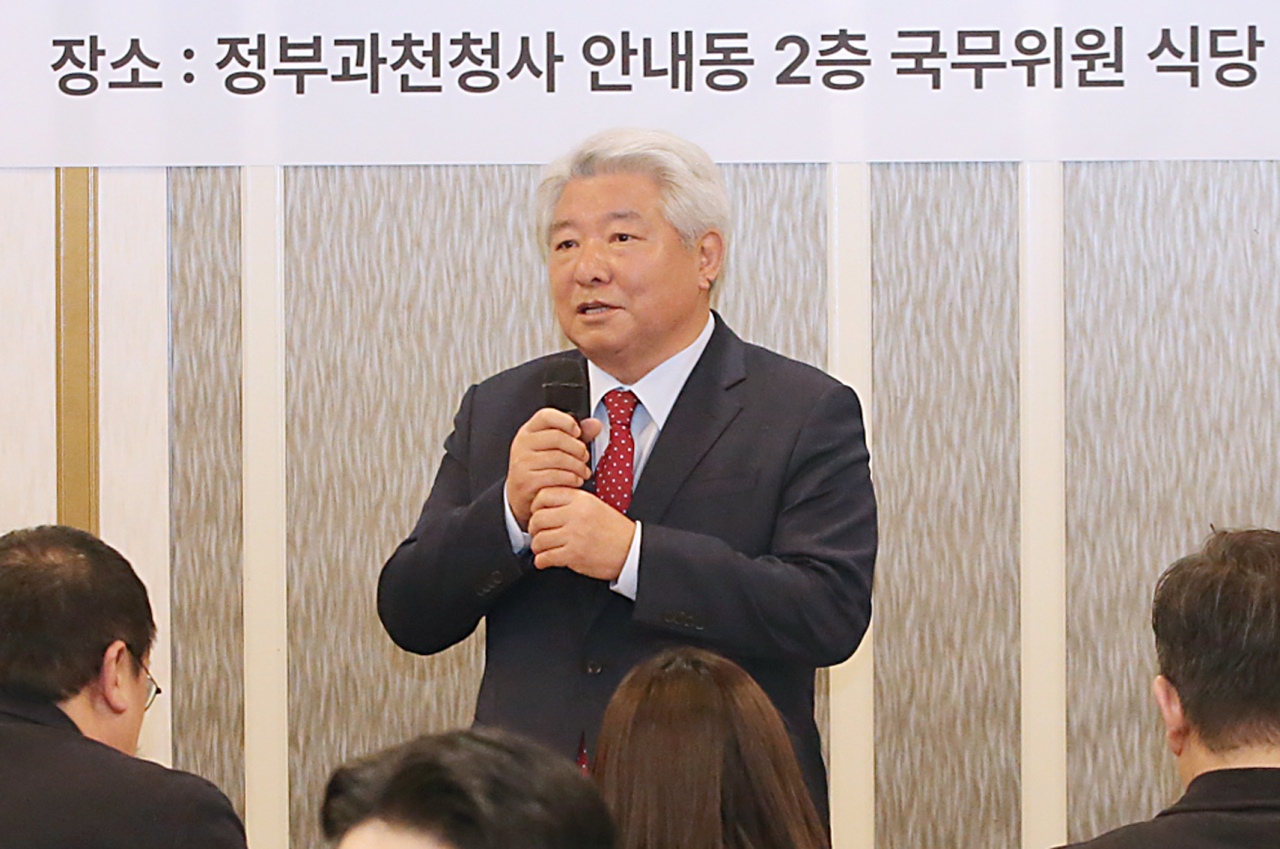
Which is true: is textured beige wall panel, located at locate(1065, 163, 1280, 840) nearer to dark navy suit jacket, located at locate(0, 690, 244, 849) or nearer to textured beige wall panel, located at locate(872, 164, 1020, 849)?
textured beige wall panel, located at locate(872, 164, 1020, 849)

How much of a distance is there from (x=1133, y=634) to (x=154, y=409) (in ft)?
6.41

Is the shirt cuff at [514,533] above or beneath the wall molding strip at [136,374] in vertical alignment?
beneath

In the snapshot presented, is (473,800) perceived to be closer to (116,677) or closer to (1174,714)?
(1174,714)

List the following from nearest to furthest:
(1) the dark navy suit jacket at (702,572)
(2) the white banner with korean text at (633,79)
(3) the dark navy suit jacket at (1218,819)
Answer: (3) the dark navy suit jacket at (1218,819), (1) the dark navy suit jacket at (702,572), (2) the white banner with korean text at (633,79)

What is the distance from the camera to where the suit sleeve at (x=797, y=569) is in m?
1.81

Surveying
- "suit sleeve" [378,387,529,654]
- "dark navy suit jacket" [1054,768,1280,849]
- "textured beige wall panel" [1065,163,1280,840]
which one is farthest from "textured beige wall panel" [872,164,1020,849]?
"dark navy suit jacket" [1054,768,1280,849]

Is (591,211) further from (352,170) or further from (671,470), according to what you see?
(352,170)

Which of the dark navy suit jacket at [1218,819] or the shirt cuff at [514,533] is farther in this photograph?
the shirt cuff at [514,533]

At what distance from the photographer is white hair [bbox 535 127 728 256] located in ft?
6.57

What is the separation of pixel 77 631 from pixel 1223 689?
1.26 m

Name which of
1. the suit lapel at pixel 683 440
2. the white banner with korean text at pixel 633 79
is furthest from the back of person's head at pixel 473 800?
the white banner with korean text at pixel 633 79

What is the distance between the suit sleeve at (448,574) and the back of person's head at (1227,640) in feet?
2.60

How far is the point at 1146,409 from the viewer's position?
2838 millimetres

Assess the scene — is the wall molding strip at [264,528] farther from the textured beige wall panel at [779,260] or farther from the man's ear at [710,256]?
the man's ear at [710,256]
